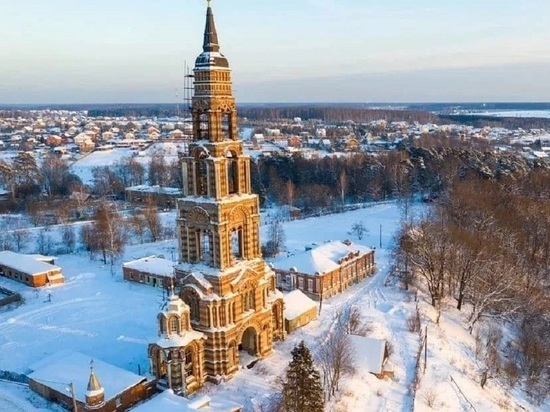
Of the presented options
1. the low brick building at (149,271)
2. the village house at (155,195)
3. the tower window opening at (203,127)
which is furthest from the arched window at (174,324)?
the village house at (155,195)

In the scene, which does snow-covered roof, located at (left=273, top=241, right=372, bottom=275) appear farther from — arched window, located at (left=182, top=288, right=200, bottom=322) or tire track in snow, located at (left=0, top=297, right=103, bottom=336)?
arched window, located at (left=182, top=288, right=200, bottom=322)

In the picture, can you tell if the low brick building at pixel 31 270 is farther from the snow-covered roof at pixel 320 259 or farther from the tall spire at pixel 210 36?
the tall spire at pixel 210 36

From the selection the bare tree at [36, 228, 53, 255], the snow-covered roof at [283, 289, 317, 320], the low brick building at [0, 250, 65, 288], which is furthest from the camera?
the bare tree at [36, 228, 53, 255]

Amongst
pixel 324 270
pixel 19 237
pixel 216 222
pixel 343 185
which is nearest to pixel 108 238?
pixel 19 237

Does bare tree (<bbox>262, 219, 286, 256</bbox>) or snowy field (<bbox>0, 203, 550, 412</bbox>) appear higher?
bare tree (<bbox>262, 219, 286, 256</bbox>)

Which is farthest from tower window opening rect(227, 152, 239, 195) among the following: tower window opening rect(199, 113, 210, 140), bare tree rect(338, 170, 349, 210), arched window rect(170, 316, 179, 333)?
bare tree rect(338, 170, 349, 210)

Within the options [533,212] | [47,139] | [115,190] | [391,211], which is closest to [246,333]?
[533,212]

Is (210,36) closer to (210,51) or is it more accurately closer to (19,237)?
(210,51)
